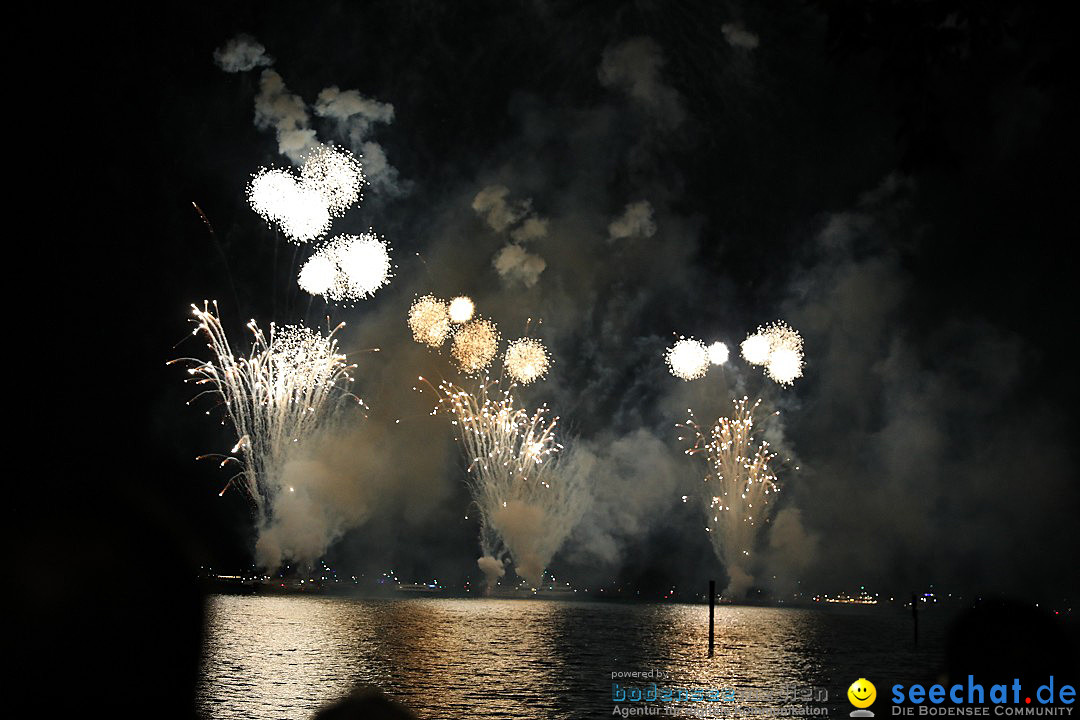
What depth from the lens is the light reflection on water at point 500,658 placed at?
2530cm

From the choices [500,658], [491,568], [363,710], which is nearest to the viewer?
[363,710]

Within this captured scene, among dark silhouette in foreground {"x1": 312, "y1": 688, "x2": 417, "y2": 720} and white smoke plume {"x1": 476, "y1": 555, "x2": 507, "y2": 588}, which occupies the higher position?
white smoke plume {"x1": 476, "y1": 555, "x2": 507, "y2": 588}

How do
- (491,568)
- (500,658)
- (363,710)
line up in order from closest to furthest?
(363,710) < (500,658) < (491,568)

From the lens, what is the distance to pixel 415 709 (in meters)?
23.2

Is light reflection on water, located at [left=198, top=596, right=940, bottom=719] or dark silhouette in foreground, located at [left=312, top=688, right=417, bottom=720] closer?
dark silhouette in foreground, located at [left=312, top=688, right=417, bottom=720]

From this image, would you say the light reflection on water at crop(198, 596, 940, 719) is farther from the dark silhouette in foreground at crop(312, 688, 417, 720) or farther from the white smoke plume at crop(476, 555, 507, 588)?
the white smoke plume at crop(476, 555, 507, 588)

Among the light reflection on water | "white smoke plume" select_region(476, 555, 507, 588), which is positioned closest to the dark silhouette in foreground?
the light reflection on water

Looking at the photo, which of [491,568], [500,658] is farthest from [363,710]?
[491,568]

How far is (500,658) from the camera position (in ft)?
121

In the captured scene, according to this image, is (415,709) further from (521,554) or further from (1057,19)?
(521,554)

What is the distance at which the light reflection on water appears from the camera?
25297 millimetres

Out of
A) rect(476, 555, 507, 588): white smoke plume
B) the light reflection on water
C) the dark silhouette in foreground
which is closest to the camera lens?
the dark silhouette in foreground

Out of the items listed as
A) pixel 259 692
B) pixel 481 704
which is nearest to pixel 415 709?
pixel 481 704

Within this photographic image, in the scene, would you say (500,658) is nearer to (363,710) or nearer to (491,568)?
(363,710)
